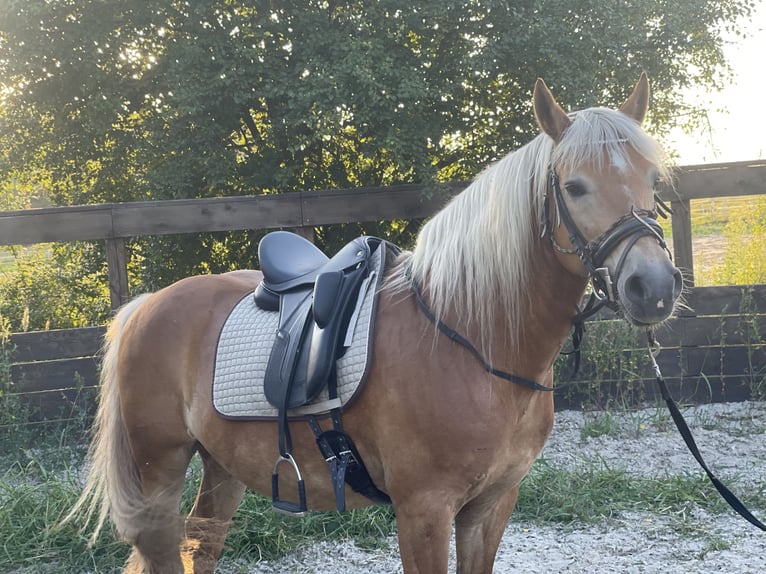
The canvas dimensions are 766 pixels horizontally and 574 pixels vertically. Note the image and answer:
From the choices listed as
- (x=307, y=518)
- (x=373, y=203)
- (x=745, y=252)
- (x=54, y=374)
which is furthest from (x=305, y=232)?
(x=745, y=252)

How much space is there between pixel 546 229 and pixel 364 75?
13.2 ft

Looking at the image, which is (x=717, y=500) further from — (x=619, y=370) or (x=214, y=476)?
(x=214, y=476)

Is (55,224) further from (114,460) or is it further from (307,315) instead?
(307,315)

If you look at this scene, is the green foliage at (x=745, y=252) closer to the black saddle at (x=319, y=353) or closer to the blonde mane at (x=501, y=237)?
the blonde mane at (x=501, y=237)

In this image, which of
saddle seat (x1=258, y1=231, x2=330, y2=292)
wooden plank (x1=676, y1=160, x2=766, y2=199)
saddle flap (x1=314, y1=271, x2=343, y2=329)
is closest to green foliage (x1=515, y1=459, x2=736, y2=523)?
saddle seat (x1=258, y1=231, x2=330, y2=292)

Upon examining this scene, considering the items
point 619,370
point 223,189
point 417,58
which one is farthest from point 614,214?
point 223,189

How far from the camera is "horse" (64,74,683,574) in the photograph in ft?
5.87

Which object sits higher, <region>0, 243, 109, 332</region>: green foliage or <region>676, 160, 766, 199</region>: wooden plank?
<region>676, 160, 766, 199</region>: wooden plank

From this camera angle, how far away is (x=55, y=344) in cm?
495

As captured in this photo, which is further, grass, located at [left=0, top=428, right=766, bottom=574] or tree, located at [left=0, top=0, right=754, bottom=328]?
tree, located at [left=0, top=0, right=754, bottom=328]

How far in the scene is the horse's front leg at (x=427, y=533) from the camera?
1956 millimetres

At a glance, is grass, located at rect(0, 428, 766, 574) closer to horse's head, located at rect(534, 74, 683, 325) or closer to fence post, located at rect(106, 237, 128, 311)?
fence post, located at rect(106, 237, 128, 311)

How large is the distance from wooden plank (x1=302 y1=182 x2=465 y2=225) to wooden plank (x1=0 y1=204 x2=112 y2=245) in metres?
1.57

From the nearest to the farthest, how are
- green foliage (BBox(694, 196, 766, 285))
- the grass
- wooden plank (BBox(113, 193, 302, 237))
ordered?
the grass < wooden plank (BBox(113, 193, 302, 237)) < green foliage (BBox(694, 196, 766, 285))
